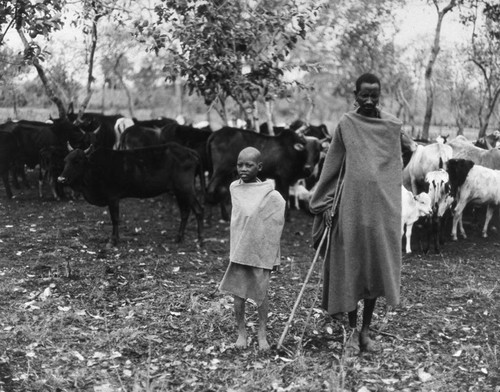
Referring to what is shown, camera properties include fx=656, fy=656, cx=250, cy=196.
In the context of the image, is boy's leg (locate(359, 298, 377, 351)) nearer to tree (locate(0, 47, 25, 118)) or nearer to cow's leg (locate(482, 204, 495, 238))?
tree (locate(0, 47, 25, 118))

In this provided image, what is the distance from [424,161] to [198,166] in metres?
4.01

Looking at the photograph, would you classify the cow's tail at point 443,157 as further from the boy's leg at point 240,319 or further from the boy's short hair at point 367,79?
the boy's leg at point 240,319

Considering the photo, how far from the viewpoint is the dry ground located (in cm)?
464

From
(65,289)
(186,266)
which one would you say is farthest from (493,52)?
(65,289)

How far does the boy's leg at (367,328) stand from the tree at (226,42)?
20.2 ft

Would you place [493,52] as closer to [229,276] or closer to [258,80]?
[258,80]

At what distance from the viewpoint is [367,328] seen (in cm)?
504

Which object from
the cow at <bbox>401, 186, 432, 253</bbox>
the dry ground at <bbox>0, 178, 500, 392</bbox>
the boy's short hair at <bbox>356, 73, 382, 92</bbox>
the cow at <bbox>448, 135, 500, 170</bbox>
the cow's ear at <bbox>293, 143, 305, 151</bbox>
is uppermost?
the boy's short hair at <bbox>356, 73, 382, 92</bbox>

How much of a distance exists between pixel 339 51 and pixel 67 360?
866 inches

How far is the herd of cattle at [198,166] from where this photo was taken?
920 cm

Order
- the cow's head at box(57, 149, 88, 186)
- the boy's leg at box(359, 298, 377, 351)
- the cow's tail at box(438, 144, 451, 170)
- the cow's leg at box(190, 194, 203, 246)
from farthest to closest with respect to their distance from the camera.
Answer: the cow's tail at box(438, 144, 451, 170)
the cow's leg at box(190, 194, 203, 246)
the cow's head at box(57, 149, 88, 186)
the boy's leg at box(359, 298, 377, 351)

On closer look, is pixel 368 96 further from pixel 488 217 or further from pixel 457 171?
pixel 488 217

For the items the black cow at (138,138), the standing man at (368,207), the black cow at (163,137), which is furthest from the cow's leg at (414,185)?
the standing man at (368,207)

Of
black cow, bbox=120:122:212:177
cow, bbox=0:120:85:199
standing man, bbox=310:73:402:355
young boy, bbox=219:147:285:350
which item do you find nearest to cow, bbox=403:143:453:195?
black cow, bbox=120:122:212:177
